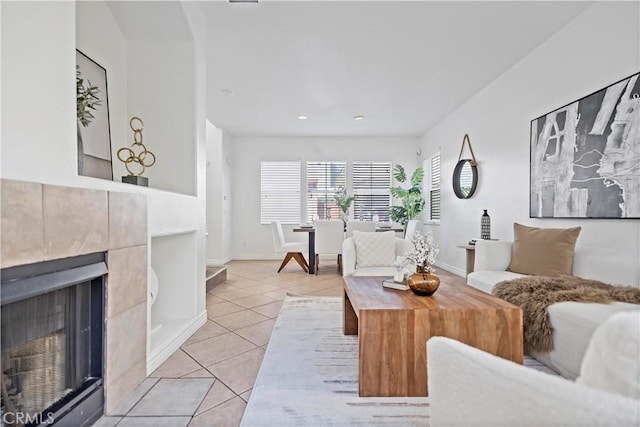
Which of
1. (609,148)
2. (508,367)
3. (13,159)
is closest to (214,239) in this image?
(13,159)

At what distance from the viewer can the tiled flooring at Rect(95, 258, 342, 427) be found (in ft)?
5.07

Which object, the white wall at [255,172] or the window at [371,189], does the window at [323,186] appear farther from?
the window at [371,189]

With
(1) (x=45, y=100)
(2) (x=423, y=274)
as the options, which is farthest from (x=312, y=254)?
(1) (x=45, y=100)

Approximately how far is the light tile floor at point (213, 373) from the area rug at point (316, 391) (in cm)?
10

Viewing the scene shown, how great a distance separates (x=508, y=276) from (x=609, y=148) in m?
1.14

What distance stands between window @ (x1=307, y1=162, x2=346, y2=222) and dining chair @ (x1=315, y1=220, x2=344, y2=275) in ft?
5.91

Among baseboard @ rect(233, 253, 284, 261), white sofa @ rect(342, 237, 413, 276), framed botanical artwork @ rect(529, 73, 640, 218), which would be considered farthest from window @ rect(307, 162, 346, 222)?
framed botanical artwork @ rect(529, 73, 640, 218)

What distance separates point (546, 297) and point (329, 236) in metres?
3.45

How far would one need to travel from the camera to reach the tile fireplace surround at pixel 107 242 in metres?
1.12

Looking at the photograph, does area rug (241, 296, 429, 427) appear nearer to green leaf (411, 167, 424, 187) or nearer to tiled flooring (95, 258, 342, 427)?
tiled flooring (95, 258, 342, 427)

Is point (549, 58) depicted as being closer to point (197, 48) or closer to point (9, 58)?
point (197, 48)

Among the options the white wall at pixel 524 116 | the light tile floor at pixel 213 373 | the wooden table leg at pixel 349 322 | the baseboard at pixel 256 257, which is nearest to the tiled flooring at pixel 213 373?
the light tile floor at pixel 213 373

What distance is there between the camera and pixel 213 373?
1977 mm

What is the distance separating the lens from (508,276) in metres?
2.65
